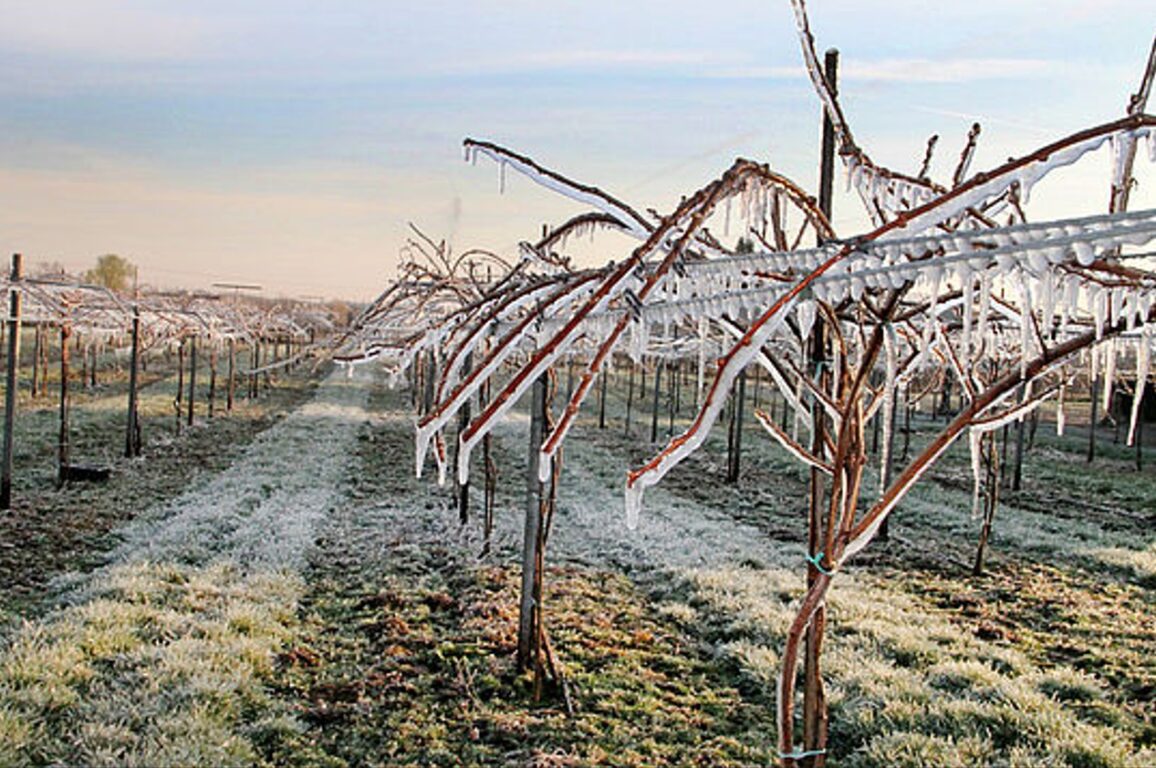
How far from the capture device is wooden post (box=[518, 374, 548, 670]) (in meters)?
5.68

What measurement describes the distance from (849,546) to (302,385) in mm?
38611

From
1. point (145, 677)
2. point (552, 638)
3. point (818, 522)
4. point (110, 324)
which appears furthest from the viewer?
point (110, 324)

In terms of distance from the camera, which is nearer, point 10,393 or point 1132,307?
point 1132,307

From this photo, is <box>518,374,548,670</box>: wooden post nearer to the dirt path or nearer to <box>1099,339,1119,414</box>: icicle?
<box>1099,339,1119,414</box>: icicle

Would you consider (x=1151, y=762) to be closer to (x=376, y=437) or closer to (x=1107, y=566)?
(x=1107, y=566)

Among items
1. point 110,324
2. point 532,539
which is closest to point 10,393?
point 532,539

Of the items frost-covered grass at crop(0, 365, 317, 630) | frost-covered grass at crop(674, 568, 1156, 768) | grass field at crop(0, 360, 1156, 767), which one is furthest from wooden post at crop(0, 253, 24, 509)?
frost-covered grass at crop(674, 568, 1156, 768)

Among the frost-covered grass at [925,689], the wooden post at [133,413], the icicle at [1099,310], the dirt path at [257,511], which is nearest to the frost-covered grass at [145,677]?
the dirt path at [257,511]

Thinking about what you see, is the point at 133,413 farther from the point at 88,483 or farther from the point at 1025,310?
the point at 1025,310

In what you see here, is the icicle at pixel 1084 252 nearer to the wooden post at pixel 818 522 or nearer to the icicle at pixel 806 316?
the icicle at pixel 806 316

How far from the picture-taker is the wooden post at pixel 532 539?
5.68m

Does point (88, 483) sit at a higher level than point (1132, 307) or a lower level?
lower

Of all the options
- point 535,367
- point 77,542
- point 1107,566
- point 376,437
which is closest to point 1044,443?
point 1107,566

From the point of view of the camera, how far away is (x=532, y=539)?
5699mm
